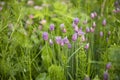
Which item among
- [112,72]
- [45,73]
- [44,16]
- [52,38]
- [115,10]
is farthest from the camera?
[44,16]

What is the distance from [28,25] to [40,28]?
0.14m

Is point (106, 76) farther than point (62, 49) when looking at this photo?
No

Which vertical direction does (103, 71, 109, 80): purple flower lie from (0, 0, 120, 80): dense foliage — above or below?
below

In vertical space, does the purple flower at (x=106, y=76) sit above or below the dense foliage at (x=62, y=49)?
below

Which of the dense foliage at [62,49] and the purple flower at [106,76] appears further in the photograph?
the dense foliage at [62,49]

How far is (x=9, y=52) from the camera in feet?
6.61

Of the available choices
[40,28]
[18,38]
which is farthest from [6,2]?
[18,38]

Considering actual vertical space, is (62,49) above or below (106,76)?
above

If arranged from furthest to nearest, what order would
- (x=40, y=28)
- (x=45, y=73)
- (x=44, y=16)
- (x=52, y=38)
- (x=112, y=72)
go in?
(x=44, y=16) → (x=40, y=28) → (x=52, y=38) → (x=45, y=73) → (x=112, y=72)

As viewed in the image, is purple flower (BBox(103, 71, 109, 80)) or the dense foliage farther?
the dense foliage

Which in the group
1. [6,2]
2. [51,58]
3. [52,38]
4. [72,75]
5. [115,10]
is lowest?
[72,75]

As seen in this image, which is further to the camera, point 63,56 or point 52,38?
point 52,38

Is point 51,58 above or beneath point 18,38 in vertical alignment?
beneath

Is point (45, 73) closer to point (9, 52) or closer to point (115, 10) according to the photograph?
point (9, 52)
